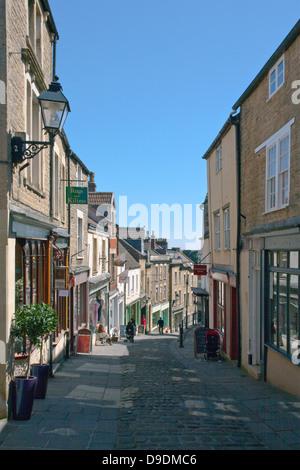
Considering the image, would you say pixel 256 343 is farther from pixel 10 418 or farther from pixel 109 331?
pixel 109 331

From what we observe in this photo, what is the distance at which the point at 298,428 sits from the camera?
24.7ft

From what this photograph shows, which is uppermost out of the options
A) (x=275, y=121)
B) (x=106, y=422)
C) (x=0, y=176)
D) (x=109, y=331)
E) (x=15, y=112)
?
(x=275, y=121)

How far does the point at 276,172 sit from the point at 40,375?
7.11 m

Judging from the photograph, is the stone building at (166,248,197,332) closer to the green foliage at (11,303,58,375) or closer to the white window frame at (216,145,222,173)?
the white window frame at (216,145,222,173)

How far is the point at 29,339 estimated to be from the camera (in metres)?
7.96

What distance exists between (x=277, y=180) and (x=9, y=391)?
24.9 ft

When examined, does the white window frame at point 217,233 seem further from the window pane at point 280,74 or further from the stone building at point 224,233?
the window pane at point 280,74

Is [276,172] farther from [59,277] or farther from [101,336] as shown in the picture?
[101,336]

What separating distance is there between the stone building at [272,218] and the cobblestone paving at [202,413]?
2.98 ft

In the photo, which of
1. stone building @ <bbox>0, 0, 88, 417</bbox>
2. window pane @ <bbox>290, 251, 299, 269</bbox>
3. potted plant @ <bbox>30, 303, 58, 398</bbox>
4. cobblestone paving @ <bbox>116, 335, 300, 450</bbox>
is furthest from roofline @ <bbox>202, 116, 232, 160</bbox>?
potted plant @ <bbox>30, 303, 58, 398</bbox>

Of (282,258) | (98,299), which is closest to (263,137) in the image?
(282,258)

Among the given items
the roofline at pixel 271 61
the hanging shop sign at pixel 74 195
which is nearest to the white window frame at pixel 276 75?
the roofline at pixel 271 61

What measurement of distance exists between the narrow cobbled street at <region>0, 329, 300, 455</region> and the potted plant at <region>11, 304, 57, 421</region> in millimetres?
226

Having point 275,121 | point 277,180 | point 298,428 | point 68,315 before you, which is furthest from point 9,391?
point 68,315
